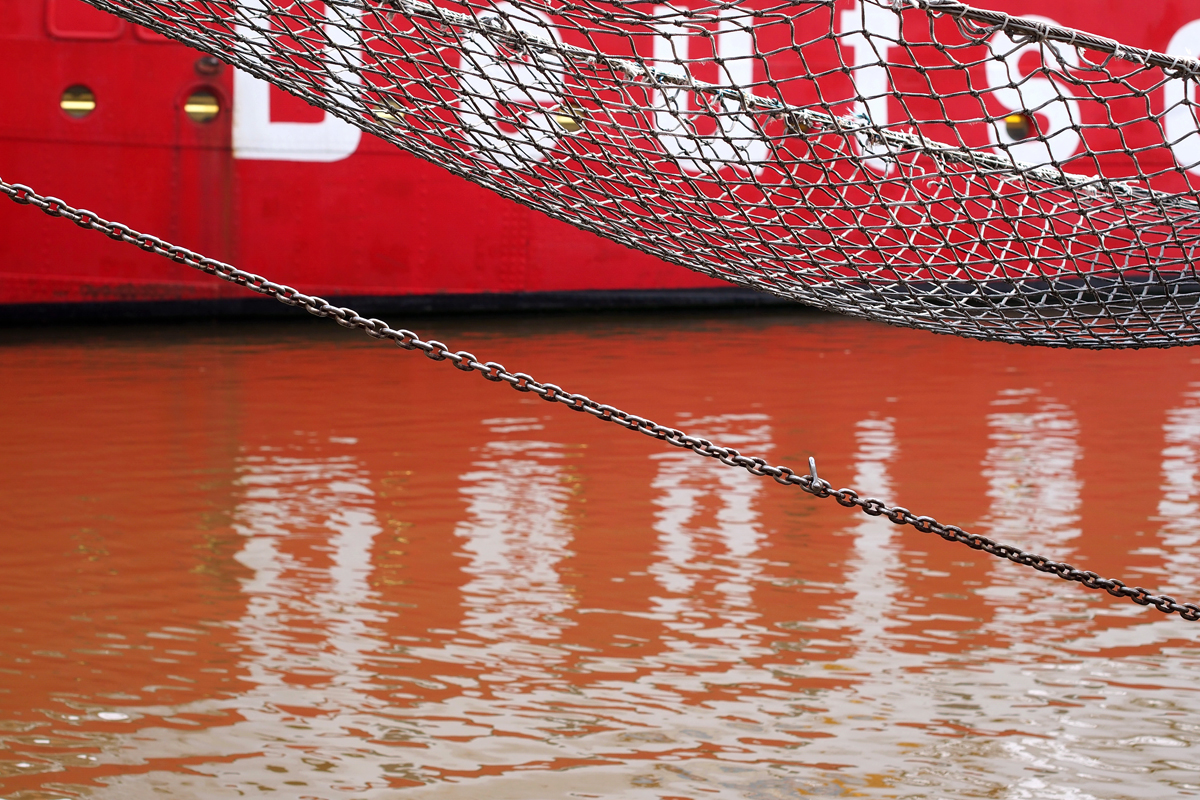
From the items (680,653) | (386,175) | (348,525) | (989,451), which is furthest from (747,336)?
(680,653)

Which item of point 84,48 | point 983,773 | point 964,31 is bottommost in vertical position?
point 983,773

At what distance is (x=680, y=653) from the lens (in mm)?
3570

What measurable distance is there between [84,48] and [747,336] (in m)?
4.28

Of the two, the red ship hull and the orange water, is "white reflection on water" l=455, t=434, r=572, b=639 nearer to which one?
the orange water

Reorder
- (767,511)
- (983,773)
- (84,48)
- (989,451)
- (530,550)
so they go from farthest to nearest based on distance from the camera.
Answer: (84,48) < (989,451) < (767,511) < (530,550) < (983,773)

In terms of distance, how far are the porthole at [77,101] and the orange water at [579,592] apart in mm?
2241

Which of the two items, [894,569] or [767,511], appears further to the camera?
[767,511]

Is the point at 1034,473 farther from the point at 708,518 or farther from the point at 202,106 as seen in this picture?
the point at 202,106

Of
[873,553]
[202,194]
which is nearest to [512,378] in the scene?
[873,553]

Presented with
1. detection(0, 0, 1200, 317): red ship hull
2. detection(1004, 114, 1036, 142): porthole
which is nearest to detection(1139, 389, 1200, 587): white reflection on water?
detection(1004, 114, 1036, 142): porthole

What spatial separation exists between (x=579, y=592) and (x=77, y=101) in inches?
237

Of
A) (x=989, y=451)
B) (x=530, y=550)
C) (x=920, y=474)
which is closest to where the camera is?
(x=530, y=550)

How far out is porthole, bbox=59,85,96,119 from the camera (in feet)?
28.6

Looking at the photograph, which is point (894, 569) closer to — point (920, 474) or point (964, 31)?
point (920, 474)
